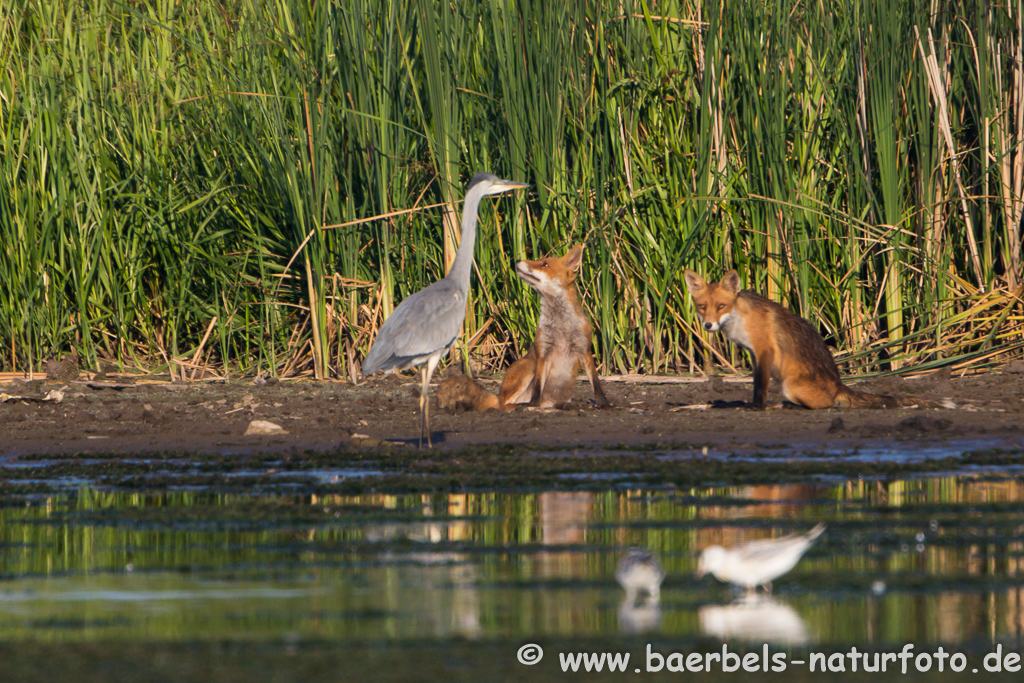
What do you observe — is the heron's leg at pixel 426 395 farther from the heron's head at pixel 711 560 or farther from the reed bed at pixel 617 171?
the heron's head at pixel 711 560

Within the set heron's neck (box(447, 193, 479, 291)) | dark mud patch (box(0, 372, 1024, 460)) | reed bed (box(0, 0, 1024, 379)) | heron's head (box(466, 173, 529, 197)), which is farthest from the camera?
reed bed (box(0, 0, 1024, 379))

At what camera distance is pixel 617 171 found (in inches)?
359

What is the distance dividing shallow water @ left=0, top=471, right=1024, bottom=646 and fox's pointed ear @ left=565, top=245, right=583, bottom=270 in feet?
11.6

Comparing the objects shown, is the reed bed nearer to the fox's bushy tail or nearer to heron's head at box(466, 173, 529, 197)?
heron's head at box(466, 173, 529, 197)

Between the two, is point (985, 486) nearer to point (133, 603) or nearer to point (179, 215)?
point (133, 603)

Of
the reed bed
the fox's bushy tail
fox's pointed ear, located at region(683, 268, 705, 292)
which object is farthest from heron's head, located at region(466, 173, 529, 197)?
the fox's bushy tail

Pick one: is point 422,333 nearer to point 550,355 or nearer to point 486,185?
point 486,185

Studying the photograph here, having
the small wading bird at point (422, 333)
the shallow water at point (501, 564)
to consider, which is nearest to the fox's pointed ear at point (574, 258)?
the small wading bird at point (422, 333)

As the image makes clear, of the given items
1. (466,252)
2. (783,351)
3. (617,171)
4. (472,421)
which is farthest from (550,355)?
(617,171)

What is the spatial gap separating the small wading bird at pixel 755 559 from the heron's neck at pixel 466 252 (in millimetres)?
4083

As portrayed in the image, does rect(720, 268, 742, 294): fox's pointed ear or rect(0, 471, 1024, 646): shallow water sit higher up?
rect(720, 268, 742, 294): fox's pointed ear

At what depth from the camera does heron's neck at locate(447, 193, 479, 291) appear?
7355 mm

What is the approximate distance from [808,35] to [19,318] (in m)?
6.27

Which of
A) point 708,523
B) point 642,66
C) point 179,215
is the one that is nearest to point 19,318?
point 179,215
